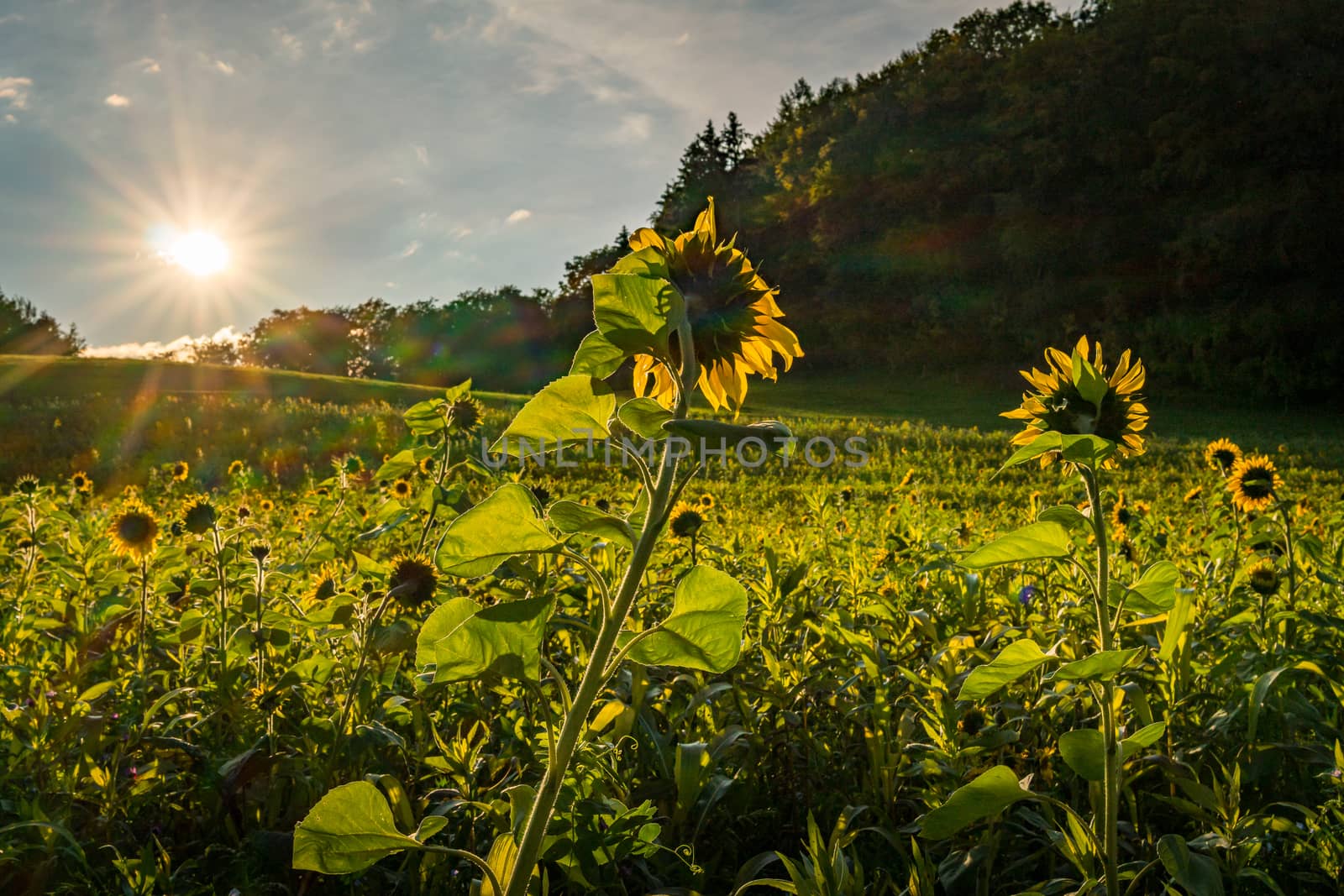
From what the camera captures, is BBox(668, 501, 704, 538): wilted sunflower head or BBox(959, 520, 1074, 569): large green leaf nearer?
BBox(959, 520, 1074, 569): large green leaf

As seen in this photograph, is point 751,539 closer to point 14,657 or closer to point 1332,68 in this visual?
point 14,657

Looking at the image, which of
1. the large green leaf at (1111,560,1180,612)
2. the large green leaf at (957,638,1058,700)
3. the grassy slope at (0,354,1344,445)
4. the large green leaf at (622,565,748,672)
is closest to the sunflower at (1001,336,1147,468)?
the large green leaf at (1111,560,1180,612)

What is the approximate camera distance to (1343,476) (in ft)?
24.0

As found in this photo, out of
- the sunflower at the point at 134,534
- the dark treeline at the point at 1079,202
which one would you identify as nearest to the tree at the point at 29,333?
the dark treeline at the point at 1079,202

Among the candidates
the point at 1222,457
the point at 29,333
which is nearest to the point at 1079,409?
the point at 1222,457

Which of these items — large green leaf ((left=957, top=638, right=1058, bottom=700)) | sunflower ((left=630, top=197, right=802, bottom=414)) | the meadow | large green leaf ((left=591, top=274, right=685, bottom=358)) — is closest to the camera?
large green leaf ((left=591, top=274, right=685, bottom=358))

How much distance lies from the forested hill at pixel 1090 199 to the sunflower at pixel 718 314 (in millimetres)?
19385

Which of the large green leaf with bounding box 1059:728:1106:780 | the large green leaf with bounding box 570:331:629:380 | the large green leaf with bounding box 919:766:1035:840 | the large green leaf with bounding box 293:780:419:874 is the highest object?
the large green leaf with bounding box 570:331:629:380

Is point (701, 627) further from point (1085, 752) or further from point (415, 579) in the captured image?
point (415, 579)

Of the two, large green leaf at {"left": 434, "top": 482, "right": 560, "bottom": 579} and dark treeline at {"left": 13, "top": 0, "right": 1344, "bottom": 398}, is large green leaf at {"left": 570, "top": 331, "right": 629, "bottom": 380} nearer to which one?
large green leaf at {"left": 434, "top": 482, "right": 560, "bottom": 579}

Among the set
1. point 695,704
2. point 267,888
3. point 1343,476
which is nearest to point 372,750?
point 267,888

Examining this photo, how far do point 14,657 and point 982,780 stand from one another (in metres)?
2.15

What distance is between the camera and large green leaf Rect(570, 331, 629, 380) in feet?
2.16

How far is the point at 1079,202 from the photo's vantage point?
83.9ft
